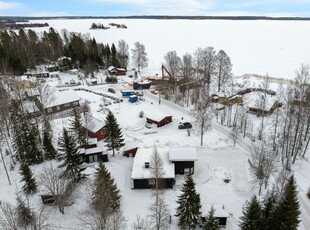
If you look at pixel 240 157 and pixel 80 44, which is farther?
pixel 80 44

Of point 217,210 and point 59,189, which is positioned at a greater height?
point 59,189

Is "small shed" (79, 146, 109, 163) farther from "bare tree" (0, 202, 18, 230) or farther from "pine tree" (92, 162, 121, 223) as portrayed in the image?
"bare tree" (0, 202, 18, 230)

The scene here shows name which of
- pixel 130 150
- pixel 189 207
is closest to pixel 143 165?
pixel 130 150

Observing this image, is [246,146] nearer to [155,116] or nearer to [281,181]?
[281,181]

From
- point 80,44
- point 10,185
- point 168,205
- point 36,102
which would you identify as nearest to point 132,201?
point 168,205

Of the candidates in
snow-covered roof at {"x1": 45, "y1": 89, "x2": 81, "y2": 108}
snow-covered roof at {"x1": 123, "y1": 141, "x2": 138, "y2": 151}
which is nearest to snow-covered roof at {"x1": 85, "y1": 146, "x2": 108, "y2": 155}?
snow-covered roof at {"x1": 123, "y1": 141, "x2": 138, "y2": 151}

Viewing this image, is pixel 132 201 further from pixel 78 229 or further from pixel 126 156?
pixel 126 156

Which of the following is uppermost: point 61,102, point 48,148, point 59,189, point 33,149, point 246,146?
point 61,102
